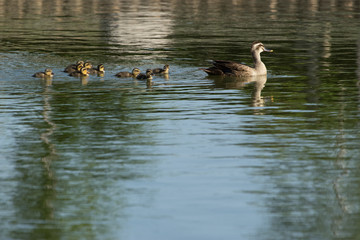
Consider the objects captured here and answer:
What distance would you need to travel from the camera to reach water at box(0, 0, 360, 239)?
9938 millimetres

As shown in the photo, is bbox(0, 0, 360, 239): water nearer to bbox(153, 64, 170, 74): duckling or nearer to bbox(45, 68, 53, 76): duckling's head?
bbox(153, 64, 170, 74): duckling

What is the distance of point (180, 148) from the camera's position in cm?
1392

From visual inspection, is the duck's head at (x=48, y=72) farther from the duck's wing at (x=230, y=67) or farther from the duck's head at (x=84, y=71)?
the duck's wing at (x=230, y=67)

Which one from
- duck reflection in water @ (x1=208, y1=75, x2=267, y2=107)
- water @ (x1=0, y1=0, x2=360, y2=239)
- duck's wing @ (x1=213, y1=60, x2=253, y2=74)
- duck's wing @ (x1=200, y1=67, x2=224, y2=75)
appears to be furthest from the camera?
duck's wing @ (x1=200, y1=67, x2=224, y2=75)

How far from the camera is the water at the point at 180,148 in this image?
32.6 ft

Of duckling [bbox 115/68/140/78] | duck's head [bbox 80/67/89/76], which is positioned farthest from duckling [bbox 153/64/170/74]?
duck's head [bbox 80/67/89/76]

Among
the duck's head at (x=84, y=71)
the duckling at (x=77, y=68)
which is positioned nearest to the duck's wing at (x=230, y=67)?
the duck's head at (x=84, y=71)

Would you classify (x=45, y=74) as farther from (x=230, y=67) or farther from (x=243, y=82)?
(x=243, y=82)

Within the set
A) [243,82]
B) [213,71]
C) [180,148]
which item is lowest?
[243,82]

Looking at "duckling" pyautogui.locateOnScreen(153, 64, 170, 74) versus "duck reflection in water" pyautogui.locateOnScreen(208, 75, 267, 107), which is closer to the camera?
"duck reflection in water" pyautogui.locateOnScreen(208, 75, 267, 107)

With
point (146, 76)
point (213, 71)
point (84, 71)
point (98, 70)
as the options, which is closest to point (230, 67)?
point (213, 71)

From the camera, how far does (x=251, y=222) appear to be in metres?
9.83

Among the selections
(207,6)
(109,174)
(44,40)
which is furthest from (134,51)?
(207,6)

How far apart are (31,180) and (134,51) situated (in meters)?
20.4
